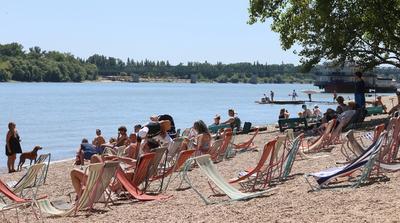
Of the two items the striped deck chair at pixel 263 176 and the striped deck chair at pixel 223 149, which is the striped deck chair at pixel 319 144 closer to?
the striped deck chair at pixel 223 149

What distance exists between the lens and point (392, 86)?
96125 millimetres

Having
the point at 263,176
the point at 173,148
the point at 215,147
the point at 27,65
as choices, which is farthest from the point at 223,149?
the point at 27,65

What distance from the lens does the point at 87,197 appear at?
8.62 meters

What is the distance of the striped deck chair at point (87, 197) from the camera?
8.44 metres

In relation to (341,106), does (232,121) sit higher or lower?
lower

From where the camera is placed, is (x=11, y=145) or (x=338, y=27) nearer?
(x=11, y=145)

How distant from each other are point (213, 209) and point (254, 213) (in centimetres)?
70

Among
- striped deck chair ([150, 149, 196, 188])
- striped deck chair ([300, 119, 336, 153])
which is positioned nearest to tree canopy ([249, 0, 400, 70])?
striped deck chair ([300, 119, 336, 153])

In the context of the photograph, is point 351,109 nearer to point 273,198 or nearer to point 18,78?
point 273,198

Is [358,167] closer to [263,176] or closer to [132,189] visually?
[263,176]

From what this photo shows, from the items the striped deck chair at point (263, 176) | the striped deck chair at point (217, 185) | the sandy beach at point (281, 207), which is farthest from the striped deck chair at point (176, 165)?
the striped deck chair at point (217, 185)

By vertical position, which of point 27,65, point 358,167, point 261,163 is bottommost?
point 27,65

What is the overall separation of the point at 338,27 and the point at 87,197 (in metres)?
15.9

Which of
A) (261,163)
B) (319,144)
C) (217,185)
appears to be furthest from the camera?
(319,144)
